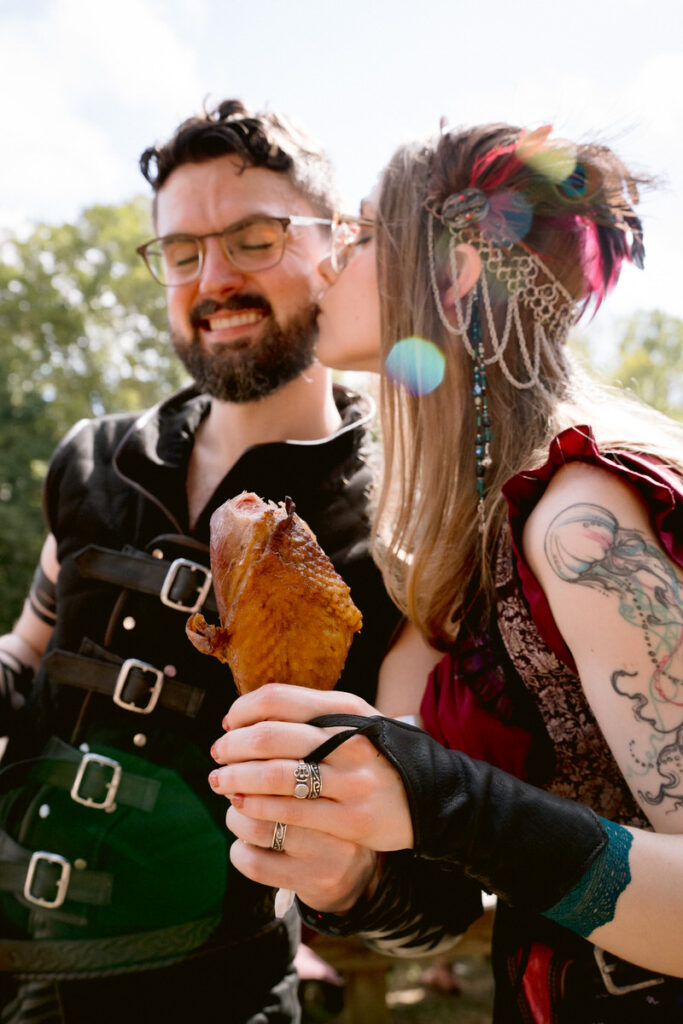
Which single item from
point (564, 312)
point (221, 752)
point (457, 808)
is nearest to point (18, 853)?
point (221, 752)

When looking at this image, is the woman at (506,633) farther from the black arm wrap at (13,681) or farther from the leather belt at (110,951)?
the black arm wrap at (13,681)

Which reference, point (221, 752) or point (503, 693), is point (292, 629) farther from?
point (503, 693)

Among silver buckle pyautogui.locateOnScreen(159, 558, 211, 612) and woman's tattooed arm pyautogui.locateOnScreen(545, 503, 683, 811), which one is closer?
woman's tattooed arm pyautogui.locateOnScreen(545, 503, 683, 811)

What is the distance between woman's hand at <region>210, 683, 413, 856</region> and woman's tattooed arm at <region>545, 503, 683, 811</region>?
516 millimetres

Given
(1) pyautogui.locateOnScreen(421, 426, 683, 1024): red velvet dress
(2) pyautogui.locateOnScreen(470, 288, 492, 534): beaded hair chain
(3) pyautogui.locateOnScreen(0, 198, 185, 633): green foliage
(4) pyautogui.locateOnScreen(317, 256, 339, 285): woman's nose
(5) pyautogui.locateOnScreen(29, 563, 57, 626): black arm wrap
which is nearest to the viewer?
(1) pyautogui.locateOnScreen(421, 426, 683, 1024): red velvet dress

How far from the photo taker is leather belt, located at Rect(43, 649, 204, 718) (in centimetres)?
266

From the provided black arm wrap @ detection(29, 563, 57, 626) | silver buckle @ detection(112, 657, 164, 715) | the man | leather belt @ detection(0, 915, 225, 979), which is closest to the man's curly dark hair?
the man

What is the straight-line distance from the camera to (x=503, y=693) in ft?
6.19

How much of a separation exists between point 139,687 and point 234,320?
60.8 inches

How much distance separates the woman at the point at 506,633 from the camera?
4.64 ft

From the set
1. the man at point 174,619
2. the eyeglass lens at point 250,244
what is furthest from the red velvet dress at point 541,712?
the eyeglass lens at point 250,244

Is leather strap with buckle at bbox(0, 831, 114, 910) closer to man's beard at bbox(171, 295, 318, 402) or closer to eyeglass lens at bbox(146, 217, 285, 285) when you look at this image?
man's beard at bbox(171, 295, 318, 402)

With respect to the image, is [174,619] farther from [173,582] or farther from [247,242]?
[247,242]

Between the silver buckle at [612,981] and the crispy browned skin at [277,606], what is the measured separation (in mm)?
971
